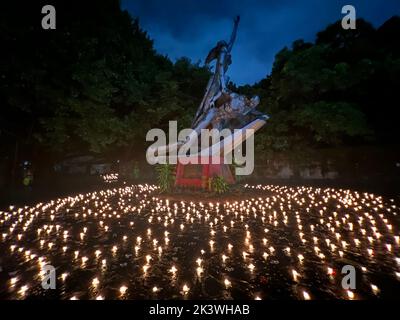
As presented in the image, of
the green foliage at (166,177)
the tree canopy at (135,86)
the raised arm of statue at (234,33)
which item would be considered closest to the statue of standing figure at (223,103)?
the raised arm of statue at (234,33)

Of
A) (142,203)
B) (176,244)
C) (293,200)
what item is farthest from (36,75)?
(293,200)

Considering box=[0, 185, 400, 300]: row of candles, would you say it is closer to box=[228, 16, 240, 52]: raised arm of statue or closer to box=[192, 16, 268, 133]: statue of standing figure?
box=[192, 16, 268, 133]: statue of standing figure

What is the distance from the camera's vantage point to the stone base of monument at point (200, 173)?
12266mm

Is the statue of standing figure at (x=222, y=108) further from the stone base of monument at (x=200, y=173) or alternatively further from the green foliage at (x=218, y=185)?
the green foliage at (x=218, y=185)

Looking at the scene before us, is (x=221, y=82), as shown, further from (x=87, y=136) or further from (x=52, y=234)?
(x=52, y=234)

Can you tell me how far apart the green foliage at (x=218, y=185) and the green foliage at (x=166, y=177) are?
259 centimetres

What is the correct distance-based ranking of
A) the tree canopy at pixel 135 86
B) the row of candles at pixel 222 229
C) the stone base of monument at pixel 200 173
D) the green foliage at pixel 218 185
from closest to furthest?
the row of candles at pixel 222 229 < the tree canopy at pixel 135 86 < the green foliage at pixel 218 185 < the stone base of monument at pixel 200 173

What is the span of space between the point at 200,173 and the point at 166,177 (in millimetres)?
2015

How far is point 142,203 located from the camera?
10.4 metres

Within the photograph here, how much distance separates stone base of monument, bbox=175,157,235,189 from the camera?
1227 centimetres

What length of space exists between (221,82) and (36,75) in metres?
9.30

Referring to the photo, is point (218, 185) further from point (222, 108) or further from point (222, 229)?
point (222, 229)

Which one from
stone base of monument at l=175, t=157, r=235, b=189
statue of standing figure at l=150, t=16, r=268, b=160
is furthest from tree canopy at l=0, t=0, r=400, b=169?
stone base of monument at l=175, t=157, r=235, b=189

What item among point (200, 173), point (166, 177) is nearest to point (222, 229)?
point (200, 173)
